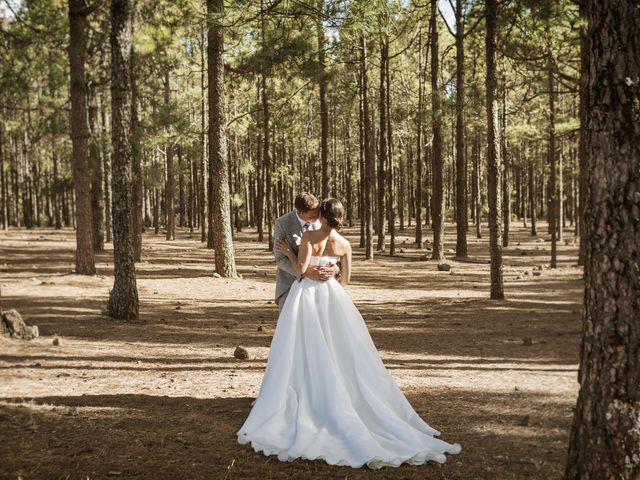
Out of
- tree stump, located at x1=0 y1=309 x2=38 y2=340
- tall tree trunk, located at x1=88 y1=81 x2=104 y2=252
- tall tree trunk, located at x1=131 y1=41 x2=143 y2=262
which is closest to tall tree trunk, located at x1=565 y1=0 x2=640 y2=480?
tree stump, located at x1=0 y1=309 x2=38 y2=340

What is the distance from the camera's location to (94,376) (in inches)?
299

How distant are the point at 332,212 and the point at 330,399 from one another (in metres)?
1.75

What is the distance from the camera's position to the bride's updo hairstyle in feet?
19.4

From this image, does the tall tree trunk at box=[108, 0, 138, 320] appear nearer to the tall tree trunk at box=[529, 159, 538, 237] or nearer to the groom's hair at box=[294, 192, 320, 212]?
the groom's hair at box=[294, 192, 320, 212]

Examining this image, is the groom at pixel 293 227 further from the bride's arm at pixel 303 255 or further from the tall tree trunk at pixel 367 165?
the tall tree trunk at pixel 367 165

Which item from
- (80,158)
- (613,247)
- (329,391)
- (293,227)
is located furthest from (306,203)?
(80,158)

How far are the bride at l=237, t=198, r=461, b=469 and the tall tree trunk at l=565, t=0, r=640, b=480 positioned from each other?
1.57 meters

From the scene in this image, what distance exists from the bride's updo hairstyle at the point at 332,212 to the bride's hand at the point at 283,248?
637 millimetres

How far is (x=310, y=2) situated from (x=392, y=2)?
1.78m

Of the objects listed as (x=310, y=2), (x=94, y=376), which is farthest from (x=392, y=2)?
(x=94, y=376)

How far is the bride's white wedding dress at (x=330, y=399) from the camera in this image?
4.99 meters

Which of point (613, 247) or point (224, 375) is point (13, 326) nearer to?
point (224, 375)

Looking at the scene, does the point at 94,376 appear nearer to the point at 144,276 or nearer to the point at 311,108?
the point at 144,276

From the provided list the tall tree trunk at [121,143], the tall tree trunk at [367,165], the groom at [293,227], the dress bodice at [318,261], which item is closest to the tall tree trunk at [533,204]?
the tall tree trunk at [367,165]
